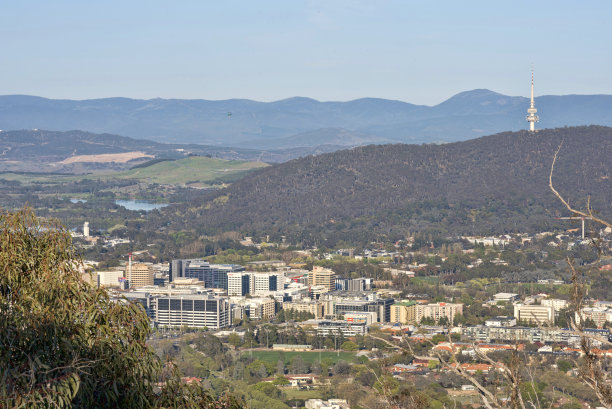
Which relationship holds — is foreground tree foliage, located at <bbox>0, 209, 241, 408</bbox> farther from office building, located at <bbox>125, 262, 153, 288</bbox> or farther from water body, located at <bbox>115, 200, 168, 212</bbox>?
water body, located at <bbox>115, 200, 168, 212</bbox>

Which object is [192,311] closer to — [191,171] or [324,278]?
[324,278]

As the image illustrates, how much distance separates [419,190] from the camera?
120 meters

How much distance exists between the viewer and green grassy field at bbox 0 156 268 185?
153350 millimetres

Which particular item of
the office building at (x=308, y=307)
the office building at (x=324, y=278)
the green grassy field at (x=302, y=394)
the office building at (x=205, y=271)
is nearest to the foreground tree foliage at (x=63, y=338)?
the green grassy field at (x=302, y=394)

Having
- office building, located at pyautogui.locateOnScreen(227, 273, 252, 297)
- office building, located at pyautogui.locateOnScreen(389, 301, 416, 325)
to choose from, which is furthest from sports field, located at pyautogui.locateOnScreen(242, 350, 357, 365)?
office building, located at pyautogui.locateOnScreen(227, 273, 252, 297)

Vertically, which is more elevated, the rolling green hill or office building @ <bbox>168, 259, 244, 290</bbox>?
the rolling green hill

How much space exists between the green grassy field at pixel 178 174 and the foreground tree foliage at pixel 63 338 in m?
136

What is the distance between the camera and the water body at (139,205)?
127 meters

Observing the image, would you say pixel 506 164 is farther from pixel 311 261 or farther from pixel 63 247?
pixel 63 247

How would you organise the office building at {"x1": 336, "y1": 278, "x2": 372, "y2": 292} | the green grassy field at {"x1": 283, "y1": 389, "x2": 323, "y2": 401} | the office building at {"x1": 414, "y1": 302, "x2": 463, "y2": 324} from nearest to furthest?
the green grassy field at {"x1": 283, "y1": 389, "x2": 323, "y2": 401} → the office building at {"x1": 414, "y1": 302, "x2": 463, "y2": 324} → the office building at {"x1": 336, "y1": 278, "x2": 372, "y2": 292}

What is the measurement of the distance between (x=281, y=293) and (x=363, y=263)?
1676 cm

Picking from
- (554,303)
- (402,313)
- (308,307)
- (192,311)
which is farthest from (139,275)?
(554,303)

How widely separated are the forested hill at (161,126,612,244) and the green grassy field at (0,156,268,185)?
24.5 metres

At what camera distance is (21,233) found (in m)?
10.4
